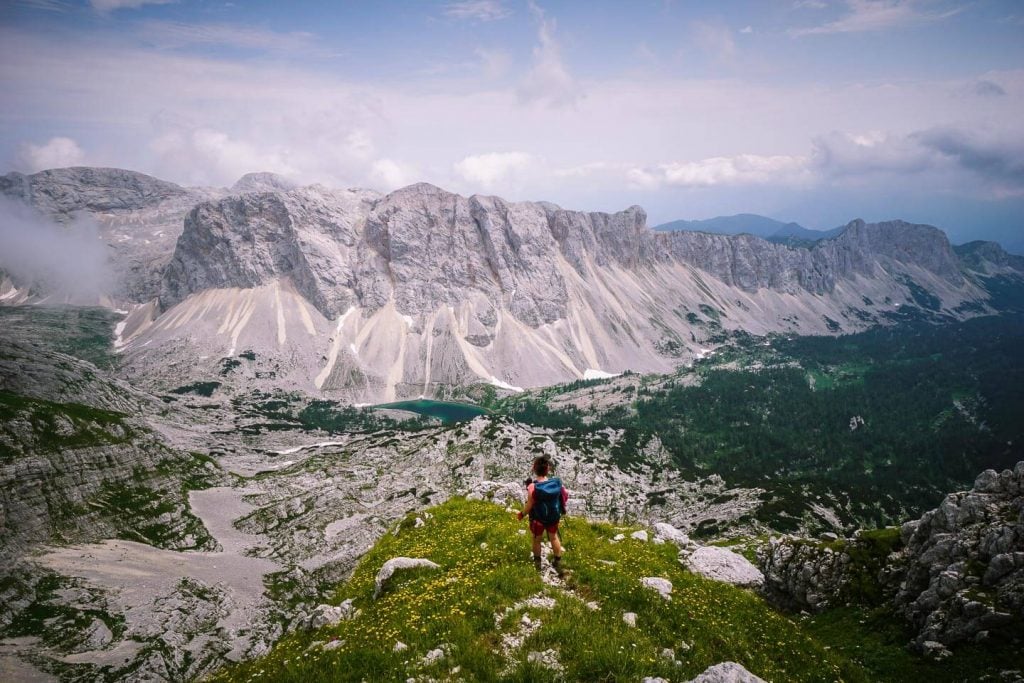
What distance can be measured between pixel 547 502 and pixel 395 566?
7409 millimetres

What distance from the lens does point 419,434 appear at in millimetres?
166750

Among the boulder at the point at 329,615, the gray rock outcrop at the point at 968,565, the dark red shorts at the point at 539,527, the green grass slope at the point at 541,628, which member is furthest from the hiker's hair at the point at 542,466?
the gray rock outcrop at the point at 968,565

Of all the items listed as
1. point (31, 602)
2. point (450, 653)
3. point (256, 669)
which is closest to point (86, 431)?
point (31, 602)

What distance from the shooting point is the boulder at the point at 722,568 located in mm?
21266

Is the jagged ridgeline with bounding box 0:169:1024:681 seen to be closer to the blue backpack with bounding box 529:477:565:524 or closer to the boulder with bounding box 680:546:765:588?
the boulder with bounding box 680:546:765:588

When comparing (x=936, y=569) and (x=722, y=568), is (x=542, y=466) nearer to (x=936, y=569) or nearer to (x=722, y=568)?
(x=722, y=568)

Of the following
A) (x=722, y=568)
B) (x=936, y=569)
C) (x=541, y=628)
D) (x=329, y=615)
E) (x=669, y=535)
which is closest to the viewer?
(x=541, y=628)

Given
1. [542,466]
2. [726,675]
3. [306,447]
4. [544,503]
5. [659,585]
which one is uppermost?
[542,466]

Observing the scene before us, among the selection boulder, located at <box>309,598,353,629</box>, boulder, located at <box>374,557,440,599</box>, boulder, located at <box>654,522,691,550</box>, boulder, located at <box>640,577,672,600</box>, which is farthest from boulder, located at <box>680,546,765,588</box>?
boulder, located at <box>309,598,353,629</box>

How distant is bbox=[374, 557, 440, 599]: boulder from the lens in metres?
18.1

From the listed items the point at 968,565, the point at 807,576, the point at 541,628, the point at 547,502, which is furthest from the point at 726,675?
the point at 968,565

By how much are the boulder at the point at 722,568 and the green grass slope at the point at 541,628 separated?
5.91 feet

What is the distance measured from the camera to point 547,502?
1506 centimetres

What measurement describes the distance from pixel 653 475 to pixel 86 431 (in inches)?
5727
